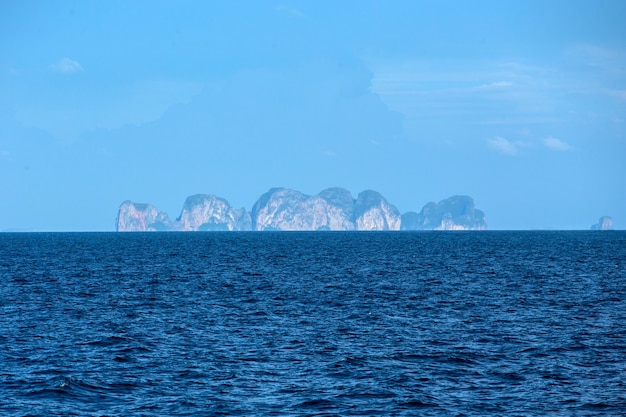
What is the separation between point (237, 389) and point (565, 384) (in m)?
13.3

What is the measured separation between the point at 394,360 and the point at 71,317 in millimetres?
24095

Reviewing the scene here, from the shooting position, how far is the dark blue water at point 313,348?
30031mm

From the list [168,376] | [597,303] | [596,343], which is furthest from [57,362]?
[597,303]

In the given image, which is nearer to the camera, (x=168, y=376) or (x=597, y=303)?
(x=168, y=376)

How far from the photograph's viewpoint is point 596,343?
4181cm

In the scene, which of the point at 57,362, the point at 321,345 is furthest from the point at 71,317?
the point at 321,345

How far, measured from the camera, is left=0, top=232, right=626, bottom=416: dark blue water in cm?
3003

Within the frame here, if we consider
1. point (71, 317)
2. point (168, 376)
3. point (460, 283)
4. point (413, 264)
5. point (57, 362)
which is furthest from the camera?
point (413, 264)

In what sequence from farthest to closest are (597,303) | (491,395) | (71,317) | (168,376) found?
1. (597,303)
2. (71,317)
3. (168,376)
4. (491,395)

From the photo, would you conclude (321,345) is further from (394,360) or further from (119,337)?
(119,337)

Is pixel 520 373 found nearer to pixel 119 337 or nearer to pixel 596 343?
pixel 596 343

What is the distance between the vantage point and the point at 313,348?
133ft

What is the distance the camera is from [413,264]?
110 metres

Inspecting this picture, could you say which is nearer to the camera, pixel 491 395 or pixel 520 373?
pixel 491 395
